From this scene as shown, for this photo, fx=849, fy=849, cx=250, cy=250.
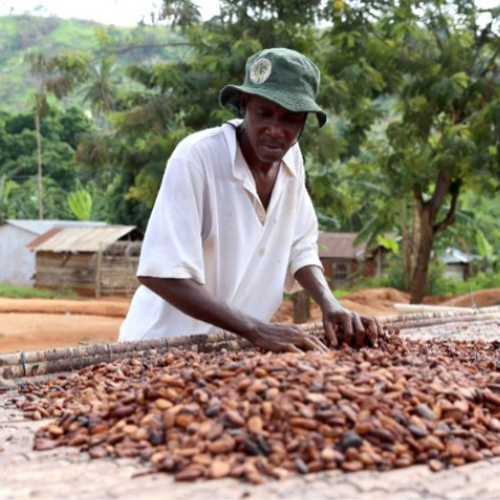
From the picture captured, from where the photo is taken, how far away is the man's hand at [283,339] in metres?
2.12

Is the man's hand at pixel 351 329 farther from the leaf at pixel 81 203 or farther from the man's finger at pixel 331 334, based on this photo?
the leaf at pixel 81 203

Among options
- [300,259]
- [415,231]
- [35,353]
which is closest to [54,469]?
[35,353]

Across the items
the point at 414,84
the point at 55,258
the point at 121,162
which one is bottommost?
the point at 55,258

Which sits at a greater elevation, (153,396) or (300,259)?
(300,259)

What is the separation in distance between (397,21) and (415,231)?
24.1 feet

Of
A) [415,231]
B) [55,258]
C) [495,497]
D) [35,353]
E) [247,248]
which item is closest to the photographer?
[495,497]

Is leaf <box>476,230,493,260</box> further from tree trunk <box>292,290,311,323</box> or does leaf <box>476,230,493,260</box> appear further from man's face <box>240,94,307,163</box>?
man's face <box>240,94,307,163</box>

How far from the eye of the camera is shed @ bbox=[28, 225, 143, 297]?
737 inches

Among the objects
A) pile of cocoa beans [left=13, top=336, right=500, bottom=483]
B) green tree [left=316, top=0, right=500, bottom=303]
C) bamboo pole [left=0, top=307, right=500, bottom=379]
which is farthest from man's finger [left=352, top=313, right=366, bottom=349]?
green tree [left=316, top=0, right=500, bottom=303]

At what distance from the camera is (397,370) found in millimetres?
1763

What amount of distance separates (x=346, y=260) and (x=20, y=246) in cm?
846

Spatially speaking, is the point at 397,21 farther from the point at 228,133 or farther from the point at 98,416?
the point at 98,416

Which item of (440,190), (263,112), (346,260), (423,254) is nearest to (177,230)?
(263,112)

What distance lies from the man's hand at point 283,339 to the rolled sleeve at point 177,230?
0.86 feet
